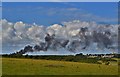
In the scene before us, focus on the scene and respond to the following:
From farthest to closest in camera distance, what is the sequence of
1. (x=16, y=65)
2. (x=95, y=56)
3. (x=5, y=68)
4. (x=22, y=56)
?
(x=95, y=56) → (x=22, y=56) → (x=16, y=65) → (x=5, y=68)

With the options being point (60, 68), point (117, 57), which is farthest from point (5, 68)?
point (117, 57)

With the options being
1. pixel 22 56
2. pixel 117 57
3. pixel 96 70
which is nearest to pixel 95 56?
pixel 117 57

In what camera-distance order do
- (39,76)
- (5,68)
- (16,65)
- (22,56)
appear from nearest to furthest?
(39,76), (5,68), (16,65), (22,56)

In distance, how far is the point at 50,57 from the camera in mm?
82938

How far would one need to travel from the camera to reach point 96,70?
6109 cm

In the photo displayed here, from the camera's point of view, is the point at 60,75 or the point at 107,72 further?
the point at 107,72

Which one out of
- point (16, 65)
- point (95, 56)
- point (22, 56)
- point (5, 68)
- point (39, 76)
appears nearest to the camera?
point (39, 76)

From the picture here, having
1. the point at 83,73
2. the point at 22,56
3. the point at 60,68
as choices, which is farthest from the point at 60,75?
the point at 22,56

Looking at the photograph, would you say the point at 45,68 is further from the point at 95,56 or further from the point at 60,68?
the point at 95,56

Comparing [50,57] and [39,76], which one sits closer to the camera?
[39,76]

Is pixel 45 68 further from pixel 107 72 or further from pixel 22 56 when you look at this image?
pixel 22 56

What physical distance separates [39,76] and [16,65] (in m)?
11.3

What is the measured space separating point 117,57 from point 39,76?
42598 millimetres

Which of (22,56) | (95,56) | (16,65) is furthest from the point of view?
(95,56)
